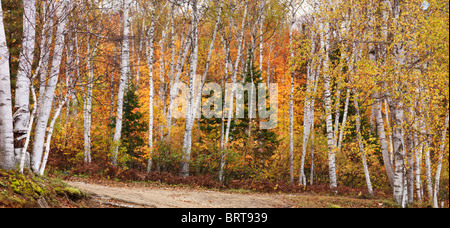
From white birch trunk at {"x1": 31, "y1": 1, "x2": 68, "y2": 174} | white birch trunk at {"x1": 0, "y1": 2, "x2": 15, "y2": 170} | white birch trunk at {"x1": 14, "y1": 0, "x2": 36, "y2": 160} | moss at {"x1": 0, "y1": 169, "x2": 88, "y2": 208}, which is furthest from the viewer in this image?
white birch trunk at {"x1": 31, "y1": 1, "x2": 68, "y2": 174}

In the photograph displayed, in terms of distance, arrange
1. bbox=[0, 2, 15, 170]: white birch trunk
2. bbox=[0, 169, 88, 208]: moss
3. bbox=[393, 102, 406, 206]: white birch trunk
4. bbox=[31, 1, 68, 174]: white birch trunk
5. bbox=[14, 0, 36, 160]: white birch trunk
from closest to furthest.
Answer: bbox=[0, 169, 88, 208]: moss, bbox=[0, 2, 15, 170]: white birch trunk, bbox=[14, 0, 36, 160]: white birch trunk, bbox=[31, 1, 68, 174]: white birch trunk, bbox=[393, 102, 406, 206]: white birch trunk

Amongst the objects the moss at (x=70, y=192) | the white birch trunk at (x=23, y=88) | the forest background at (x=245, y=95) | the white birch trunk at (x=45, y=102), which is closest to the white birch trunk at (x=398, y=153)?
the forest background at (x=245, y=95)

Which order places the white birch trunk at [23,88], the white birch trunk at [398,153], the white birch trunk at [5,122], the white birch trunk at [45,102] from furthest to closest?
the white birch trunk at [398,153] < the white birch trunk at [45,102] < the white birch trunk at [23,88] < the white birch trunk at [5,122]

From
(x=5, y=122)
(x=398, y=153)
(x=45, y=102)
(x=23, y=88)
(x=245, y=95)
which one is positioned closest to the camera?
(x=5, y=122)

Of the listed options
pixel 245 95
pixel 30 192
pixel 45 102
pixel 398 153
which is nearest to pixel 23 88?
pixel 45 102

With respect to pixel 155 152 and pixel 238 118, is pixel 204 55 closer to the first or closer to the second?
pixel 238 118

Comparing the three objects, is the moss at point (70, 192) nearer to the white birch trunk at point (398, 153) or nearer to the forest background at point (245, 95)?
the forest background at point (245, 95)

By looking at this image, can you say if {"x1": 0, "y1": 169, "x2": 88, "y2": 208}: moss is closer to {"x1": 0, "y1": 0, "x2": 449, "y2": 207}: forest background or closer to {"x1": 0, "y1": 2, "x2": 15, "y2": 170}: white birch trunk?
{"x1": 0, "y1": 2, "x2": 15, "y2": 170}: white birch trunk

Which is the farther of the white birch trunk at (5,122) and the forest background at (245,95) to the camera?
the forest background at (245,95)

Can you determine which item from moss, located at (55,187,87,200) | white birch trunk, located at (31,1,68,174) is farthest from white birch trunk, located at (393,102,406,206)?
white birch trunk, located at (31,1,68,174)

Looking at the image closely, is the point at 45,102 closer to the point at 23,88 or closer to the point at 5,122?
the point at 23,88

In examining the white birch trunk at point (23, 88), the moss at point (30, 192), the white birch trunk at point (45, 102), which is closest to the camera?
the moss at point (30, 192)

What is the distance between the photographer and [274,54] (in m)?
24.0
